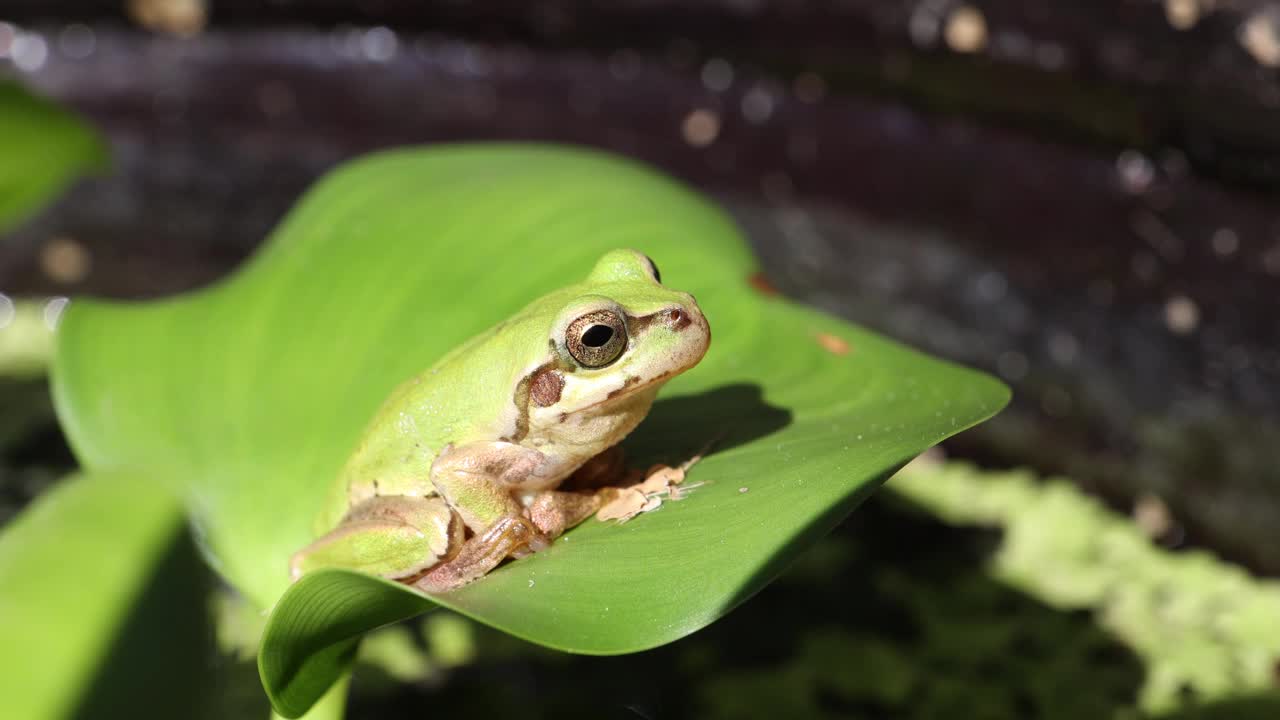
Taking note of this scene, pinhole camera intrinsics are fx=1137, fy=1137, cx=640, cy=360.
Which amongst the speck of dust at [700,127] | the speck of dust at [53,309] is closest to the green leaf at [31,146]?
the speck of dust at [53,309]

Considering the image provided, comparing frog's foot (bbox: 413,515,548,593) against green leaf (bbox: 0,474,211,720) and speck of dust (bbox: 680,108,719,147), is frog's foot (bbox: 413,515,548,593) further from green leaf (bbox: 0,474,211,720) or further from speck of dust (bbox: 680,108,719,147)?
speck of dust (bbox: 680,108,719,147)

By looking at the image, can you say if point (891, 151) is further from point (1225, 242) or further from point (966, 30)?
point (1225, 242)

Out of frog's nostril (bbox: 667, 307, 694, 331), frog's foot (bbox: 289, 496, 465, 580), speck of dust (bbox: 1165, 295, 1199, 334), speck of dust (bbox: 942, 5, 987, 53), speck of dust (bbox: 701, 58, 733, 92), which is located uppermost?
speck of dust (bbox: 942, 5, 987, 53)

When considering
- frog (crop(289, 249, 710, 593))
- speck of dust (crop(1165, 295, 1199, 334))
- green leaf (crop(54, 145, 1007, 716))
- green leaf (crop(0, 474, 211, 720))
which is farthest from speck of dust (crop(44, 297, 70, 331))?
speck of dust (crop(1165, 295, 1199, 334))

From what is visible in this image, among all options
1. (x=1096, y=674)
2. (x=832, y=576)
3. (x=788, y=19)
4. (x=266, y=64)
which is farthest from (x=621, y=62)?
(x=1096, y=674)

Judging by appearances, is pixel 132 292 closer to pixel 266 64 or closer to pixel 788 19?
pixel 266 64
